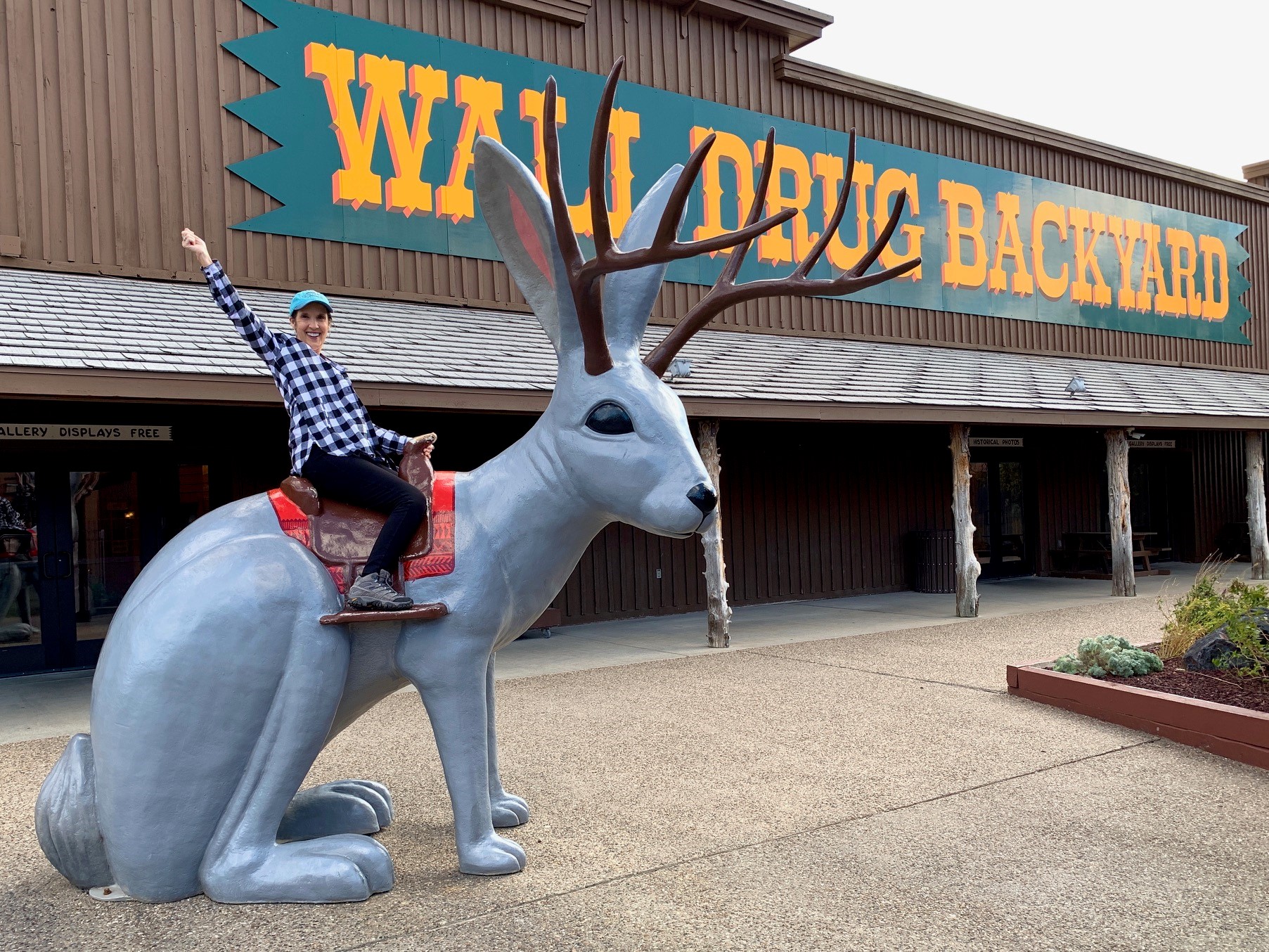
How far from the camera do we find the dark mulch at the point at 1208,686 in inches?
226

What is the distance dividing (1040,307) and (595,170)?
14.8m

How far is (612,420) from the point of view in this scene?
11.6ft

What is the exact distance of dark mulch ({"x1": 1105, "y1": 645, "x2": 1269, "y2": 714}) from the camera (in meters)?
5.75

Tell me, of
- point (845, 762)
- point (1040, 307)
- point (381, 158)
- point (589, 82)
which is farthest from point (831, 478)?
point (845, 762)

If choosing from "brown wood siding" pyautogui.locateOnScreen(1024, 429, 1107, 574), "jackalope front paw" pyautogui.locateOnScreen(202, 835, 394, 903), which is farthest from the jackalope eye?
"brown wood siding" pyautogui.locateOnScreen(1024, 429, 1107, 574)

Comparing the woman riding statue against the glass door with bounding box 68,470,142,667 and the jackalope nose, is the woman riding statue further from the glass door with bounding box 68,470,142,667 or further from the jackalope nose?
the glass door with bounding box 68,470,142,667

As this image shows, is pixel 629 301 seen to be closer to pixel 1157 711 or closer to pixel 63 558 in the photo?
pixel 1157 711

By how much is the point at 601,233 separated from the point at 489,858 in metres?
2.27

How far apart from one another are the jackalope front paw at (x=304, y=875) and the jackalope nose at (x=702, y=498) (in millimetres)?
1709

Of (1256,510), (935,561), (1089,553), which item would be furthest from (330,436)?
(1256,510)

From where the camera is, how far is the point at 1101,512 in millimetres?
17281

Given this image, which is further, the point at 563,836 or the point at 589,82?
the point at 589,82

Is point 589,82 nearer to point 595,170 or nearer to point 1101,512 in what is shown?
point 595,170

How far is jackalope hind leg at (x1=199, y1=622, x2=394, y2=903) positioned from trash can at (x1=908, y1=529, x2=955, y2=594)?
12.3 meters
